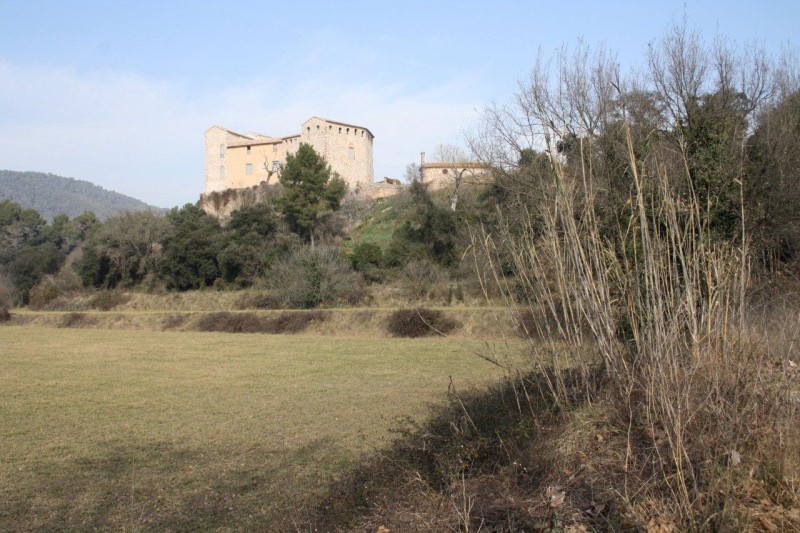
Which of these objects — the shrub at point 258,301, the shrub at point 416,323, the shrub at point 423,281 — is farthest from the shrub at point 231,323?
the shrub at point 423,281

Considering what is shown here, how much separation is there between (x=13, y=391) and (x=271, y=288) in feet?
67.6

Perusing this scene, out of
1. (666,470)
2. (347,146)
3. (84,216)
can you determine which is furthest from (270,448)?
(84,216)

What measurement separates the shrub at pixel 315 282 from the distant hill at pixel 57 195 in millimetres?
123275

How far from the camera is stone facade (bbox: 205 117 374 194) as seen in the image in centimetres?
5962

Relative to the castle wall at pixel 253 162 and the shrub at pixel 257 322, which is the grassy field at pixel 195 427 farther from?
the castle wall at pixel 253 162

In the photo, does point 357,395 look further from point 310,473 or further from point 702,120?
point 702,120

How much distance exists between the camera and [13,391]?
521 inches

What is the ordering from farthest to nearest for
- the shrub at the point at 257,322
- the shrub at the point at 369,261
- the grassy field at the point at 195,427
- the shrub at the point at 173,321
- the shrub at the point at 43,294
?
the shrub at the point at 43,294 < the shrub at the point at 369,261 < the shrub at the point at 173,321 < the shrub at the point at 257,322 < the grassy field at the point at 195,427

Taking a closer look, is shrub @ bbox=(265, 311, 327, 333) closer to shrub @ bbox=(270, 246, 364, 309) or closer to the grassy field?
shrub @ bbox=(270, 246, 364, 309)

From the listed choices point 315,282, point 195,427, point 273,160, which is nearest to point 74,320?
point 315,282

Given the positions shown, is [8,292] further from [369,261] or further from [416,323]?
[416,323]

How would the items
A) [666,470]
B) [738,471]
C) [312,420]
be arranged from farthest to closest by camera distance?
[312,420]
[666,470]
[738,471]

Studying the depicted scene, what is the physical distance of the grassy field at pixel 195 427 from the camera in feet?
18.9

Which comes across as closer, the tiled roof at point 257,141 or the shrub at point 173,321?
the shrub at point 173,321
